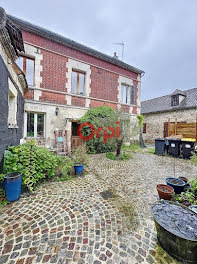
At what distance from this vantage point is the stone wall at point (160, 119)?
1120 centimetres

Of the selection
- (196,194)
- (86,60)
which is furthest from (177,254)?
(86,60)

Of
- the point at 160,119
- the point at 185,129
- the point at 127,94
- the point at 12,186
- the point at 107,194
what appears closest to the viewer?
the point at 12,186

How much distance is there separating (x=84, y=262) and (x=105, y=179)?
2.43m

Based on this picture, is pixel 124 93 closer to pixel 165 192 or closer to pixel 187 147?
pixel 187 147

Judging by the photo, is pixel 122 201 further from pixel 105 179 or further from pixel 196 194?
pixel 196 194

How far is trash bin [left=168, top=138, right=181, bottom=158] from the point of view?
22.3 ft

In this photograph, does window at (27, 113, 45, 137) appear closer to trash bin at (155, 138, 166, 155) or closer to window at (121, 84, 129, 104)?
window at (121, 84, 129, 104)

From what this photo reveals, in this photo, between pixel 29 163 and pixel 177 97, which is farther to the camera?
pixel 177 97

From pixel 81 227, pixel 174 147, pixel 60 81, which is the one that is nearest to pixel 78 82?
pixel 60 81

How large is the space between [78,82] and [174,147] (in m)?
7.57

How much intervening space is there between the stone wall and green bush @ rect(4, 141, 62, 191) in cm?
1303

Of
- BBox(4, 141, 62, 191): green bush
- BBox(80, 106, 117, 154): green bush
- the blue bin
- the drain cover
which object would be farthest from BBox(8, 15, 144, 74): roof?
the drain cover

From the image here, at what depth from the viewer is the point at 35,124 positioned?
6.56 meters

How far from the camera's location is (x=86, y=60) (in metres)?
8.01
